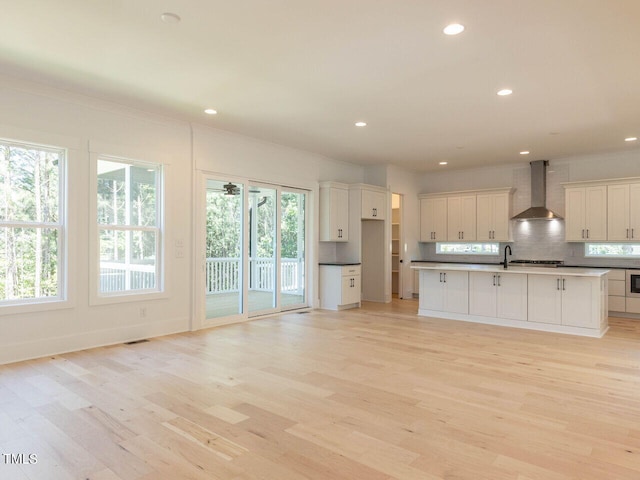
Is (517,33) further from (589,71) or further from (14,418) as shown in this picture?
(14,418)

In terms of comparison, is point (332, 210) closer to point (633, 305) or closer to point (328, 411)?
point (328, 411)

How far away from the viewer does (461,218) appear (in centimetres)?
901

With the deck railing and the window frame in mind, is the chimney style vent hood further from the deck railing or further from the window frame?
the window frame

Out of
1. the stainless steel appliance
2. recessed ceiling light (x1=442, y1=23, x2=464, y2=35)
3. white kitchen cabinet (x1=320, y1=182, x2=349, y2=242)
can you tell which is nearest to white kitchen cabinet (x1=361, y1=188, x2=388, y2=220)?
white kitchen cabinet (x1=320, y1=182, x2=349, y2=242)

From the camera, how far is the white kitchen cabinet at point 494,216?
843 centimetres

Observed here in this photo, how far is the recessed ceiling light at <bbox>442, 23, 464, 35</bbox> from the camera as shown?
120 inches

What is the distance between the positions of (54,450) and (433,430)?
2296 millimetres

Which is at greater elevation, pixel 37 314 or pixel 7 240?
pixel 7 240

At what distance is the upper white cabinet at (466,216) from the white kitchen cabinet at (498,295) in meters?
2.59

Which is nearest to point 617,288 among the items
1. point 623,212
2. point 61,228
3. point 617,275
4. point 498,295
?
point 617,275

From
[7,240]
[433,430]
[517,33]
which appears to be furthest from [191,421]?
[517,33]

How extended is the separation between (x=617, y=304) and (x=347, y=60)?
6371 millimetres

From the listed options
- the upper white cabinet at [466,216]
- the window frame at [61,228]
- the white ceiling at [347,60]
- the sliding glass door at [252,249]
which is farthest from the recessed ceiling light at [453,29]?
the upper white cabinet at [466,216]

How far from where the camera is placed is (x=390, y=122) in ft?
18.3
